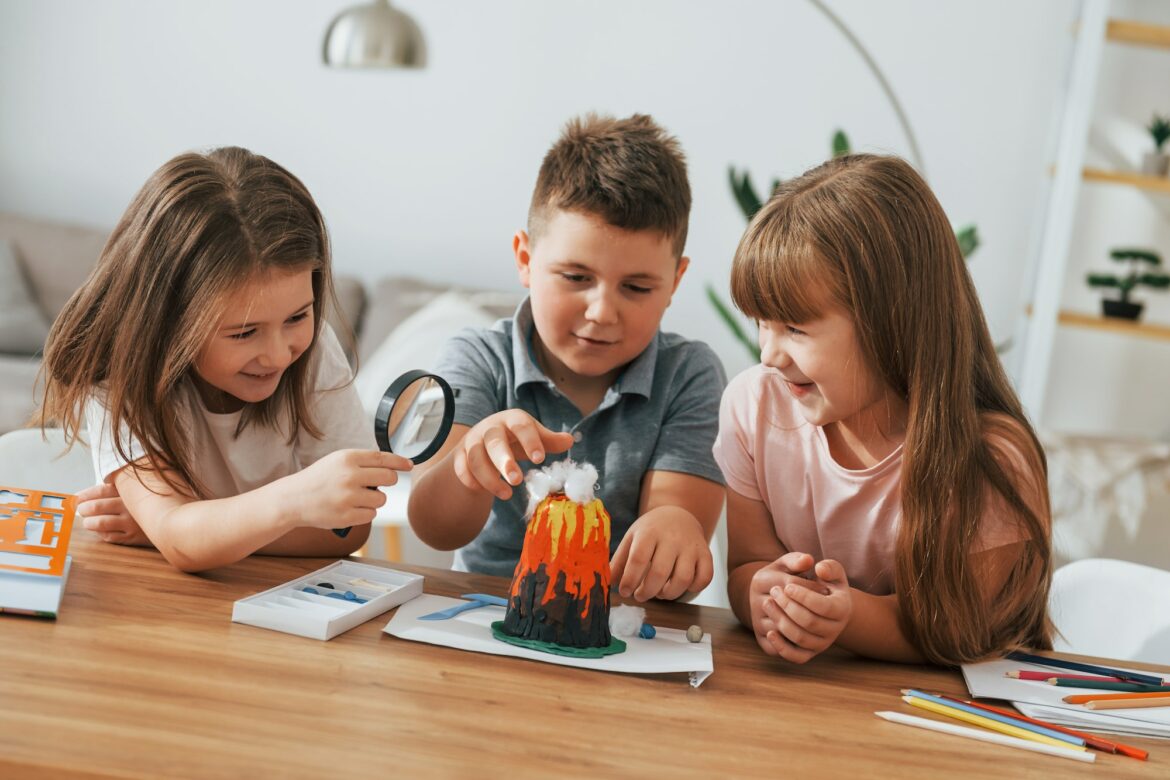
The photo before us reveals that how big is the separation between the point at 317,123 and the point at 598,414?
2907 millimetres

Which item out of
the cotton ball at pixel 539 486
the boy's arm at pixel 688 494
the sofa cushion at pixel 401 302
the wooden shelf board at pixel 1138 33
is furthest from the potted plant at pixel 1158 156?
the cotton ball at pixel 539 486

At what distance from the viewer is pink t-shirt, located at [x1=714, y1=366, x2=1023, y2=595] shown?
1.22 metres

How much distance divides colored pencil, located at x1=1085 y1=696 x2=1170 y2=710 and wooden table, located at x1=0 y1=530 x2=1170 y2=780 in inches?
2.9

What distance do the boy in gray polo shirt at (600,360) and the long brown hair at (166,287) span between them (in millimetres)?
300

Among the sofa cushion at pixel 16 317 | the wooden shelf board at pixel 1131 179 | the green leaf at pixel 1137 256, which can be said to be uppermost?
the wooden shelf board at pixel 1131 179

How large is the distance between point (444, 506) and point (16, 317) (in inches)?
115

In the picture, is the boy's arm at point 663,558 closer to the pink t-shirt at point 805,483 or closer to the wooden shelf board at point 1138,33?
the pink t-shirt at point 805,483

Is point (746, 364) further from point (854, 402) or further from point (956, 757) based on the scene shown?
point (956, 757)

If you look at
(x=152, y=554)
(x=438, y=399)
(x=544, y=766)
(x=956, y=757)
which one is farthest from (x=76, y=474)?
(x=956, y=757)

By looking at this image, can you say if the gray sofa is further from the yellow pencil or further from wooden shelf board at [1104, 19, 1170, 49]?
the yellow pencil

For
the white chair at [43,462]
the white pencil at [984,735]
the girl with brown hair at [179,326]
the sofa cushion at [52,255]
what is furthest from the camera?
the sofa cushion at [52,255]

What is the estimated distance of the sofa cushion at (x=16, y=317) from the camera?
360 centimetres

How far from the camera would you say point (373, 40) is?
10.3 feet

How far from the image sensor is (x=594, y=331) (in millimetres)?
1377
